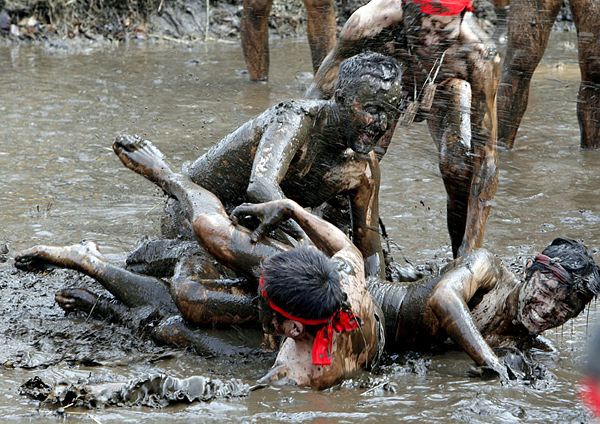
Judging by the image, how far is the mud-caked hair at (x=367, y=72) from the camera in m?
3.68

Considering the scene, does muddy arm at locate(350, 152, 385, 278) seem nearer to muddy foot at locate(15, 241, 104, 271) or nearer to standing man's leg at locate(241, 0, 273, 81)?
muddy foot at locate(15, 241, 104, 271)

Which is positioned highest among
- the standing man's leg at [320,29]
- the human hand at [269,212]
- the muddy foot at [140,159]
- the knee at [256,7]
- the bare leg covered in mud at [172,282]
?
the knee at [256,7]

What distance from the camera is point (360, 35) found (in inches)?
178

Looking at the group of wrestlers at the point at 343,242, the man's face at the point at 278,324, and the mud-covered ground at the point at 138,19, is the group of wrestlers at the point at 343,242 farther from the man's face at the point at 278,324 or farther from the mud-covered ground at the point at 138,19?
the mud-covered ground at the point at 138,19

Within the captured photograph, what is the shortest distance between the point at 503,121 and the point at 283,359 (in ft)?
14.8

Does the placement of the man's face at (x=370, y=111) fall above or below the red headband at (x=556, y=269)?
above

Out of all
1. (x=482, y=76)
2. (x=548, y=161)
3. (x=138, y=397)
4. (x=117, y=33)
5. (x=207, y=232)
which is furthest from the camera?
(x=117, y=33)

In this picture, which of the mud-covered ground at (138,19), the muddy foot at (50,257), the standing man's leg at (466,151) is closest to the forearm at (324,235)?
the muddy foot at (50,257)

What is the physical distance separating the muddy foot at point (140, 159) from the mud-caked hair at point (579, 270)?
69.4 inches

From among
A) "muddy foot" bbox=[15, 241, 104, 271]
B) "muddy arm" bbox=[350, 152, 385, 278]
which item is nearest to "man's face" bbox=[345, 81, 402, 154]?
"muddy arm" bbox=[350, 152, 385, 278]

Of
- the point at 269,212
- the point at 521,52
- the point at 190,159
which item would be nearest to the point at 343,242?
the point at 269,212

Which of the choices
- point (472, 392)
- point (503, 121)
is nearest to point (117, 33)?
point (503, 121)

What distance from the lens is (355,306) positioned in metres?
3.19

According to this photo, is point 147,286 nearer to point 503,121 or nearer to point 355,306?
point 355,306
